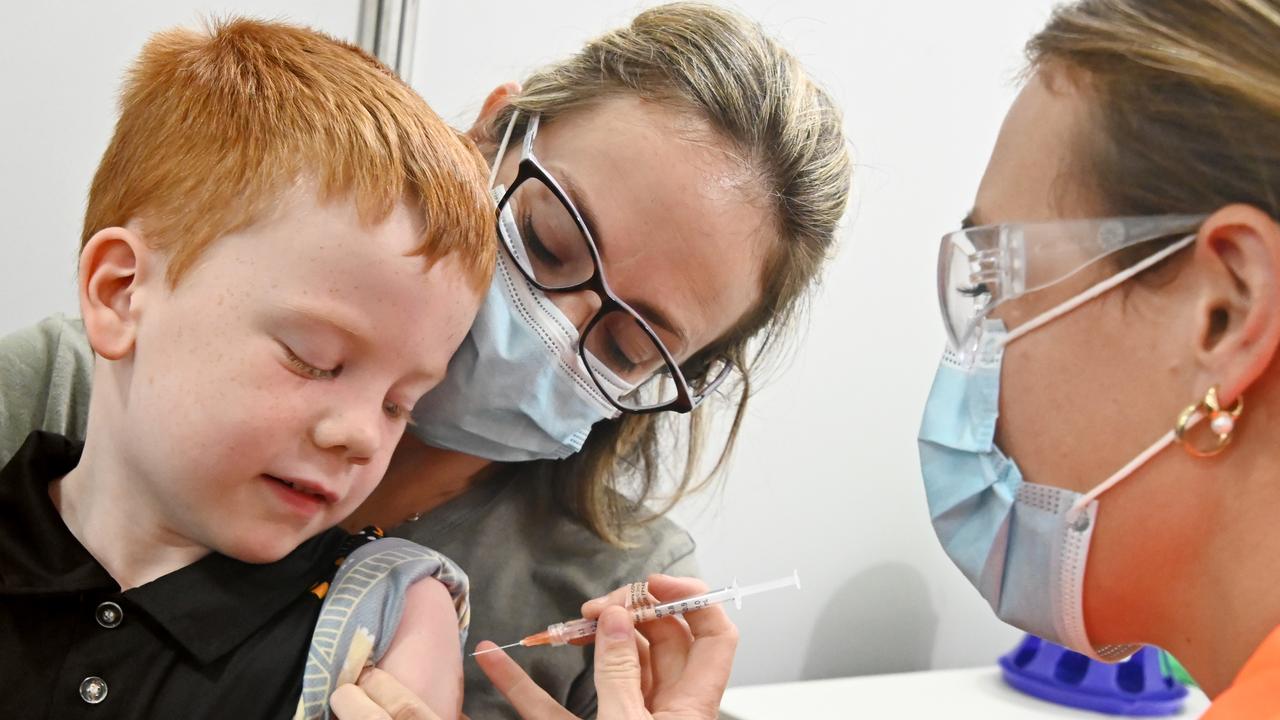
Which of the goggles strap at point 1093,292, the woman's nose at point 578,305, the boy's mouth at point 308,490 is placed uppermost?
the goggles strap at point 1093,292

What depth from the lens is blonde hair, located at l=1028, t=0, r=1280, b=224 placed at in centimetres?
87

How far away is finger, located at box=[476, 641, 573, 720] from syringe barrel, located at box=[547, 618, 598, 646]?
63mm

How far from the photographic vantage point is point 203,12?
1.60 m

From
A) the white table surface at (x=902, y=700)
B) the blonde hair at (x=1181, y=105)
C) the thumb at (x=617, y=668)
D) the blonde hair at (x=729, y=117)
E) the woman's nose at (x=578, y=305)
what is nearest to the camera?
the blonde hair at (x=1181, y=105)

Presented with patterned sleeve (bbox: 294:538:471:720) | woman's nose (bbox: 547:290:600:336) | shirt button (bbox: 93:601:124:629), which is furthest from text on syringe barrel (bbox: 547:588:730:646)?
shirt button (bbox: 93:601:124:629)

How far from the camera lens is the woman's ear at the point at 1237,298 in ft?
2.82

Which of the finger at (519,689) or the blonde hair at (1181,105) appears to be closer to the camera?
the blonde hair at (1181,105)

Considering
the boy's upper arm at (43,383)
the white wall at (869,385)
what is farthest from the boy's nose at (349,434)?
the white wall at (869,385)

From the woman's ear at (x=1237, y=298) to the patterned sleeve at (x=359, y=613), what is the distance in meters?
0.72

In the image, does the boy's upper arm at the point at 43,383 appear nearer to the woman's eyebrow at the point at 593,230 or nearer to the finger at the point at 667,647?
the woman's eyebrow at the point at 593,230

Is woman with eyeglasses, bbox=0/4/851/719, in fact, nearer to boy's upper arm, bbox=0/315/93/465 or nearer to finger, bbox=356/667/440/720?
boy's upper arm, bbox=0/315/93/465

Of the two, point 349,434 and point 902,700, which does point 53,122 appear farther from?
point 902,700

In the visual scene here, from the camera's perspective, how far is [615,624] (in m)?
1.15

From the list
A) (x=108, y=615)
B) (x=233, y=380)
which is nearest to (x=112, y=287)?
(x=233, y=380)
